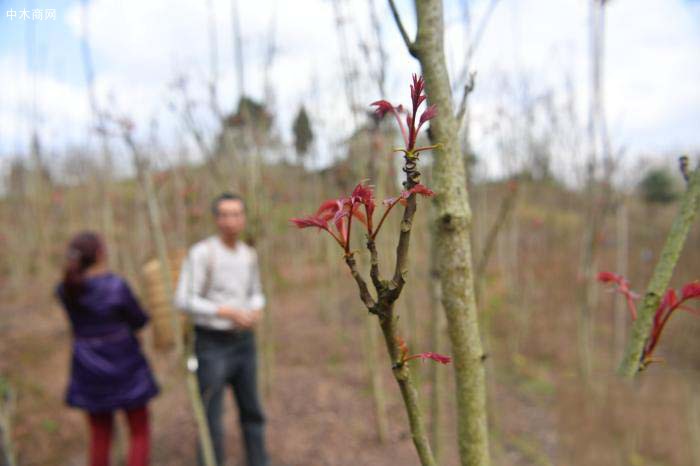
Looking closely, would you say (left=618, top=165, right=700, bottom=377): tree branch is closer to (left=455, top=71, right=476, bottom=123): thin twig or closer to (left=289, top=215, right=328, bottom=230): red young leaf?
(left=455, top=71, right=476, bottom=123): thin twig

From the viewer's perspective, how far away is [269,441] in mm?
3230

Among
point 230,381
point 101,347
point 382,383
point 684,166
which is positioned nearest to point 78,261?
point 101,347

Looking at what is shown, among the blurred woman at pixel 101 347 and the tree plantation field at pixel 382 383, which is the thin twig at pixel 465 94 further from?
the blurred woman at pixel 101 347

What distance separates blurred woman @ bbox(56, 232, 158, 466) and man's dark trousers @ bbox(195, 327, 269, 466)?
0.38 metres

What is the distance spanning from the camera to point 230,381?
2668 mm

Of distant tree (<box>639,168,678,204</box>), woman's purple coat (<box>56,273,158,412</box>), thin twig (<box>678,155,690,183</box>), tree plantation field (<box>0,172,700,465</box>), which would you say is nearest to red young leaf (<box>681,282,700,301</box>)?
thin twig (<box>678,155,690,183</box>)

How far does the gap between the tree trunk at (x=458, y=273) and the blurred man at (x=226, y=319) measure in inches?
74.6

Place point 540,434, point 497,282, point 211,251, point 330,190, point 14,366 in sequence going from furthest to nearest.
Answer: point 497,282 → point 330,190 → point 14,366 → point 540,434 → point 211,251

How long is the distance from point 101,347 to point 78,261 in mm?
494

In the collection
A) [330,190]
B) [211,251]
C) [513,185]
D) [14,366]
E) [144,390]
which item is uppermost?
[330,190]

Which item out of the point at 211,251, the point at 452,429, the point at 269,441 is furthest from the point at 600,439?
the point at 211,251

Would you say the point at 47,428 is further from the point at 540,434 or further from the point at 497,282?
the point at 497,282

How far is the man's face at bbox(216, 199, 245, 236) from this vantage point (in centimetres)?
247

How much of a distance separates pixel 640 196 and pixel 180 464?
1527 cm
